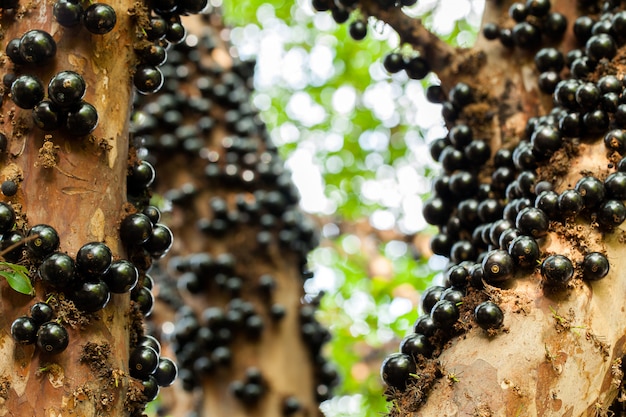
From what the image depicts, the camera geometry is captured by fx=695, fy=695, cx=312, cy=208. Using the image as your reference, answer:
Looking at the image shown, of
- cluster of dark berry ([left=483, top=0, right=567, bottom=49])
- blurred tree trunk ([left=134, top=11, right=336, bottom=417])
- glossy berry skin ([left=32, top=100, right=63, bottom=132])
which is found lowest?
blurred tree trunk ([left=134, top=11, right=336, bottom=417])

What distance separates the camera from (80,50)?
2.59 meters

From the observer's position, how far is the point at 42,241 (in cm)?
230

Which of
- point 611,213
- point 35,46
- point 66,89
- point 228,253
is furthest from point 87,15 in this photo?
point 228,253

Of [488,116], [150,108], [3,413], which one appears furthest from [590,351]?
[150,108]

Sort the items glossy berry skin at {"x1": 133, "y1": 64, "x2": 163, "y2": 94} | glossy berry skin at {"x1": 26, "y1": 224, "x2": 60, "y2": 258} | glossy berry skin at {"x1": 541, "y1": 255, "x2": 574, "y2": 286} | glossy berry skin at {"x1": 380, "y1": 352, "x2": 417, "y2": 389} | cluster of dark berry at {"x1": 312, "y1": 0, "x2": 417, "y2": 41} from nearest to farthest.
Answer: glossy berry skin at {"x1": 26, "y1": 224, "x2": 60, "y2": 258} → glossy berry skin at {"x1": 541, "y1": 255, "x2": 574, "y2": 286} → glossy berry skin at {"x1": 380, "y1": 352, "x2": 417, "y2": 389} → glossy berry skin at {"x1": 133, "y1": 64, "x2": 163, "y2": 94} → cluster of dark berry at {"x1": 312, "y1": 0, "x2": 417, "y2": 41}

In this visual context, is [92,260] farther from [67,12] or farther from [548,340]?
[548,340]

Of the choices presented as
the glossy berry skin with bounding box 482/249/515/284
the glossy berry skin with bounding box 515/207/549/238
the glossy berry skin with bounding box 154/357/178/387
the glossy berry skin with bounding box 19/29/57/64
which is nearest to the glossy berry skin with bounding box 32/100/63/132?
the glossy berry skin with bounding box 19/29/57/64

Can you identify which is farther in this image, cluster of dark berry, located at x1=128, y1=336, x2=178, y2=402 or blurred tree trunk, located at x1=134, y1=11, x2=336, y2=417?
blurred tree trunk, located at x1=134, y1=11, x2=336, y2=417

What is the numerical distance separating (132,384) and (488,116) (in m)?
2.25

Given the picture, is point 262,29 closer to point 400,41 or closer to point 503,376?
point 400,41

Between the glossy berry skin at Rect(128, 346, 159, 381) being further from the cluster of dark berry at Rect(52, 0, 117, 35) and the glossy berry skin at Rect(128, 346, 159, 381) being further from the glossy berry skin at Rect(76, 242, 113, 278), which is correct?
the cluster of dark berry at Rect(52, 0, 117, 35)

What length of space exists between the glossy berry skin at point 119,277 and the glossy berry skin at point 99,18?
2.81 feet

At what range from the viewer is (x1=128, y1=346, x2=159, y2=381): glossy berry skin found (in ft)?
8.43

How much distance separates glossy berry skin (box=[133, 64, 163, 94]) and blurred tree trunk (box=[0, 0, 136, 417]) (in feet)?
0.15
